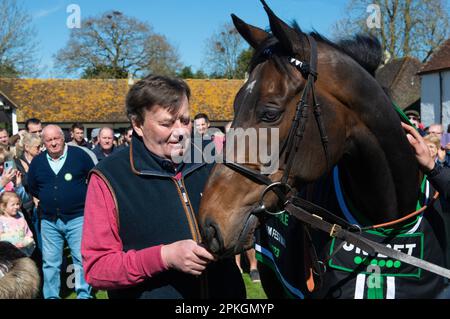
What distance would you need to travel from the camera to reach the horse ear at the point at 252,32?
2157 mm

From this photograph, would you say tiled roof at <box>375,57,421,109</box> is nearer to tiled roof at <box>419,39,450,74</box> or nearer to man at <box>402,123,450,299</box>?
tiled roof at <box>419,39,450,74</box>

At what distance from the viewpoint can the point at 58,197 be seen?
5172mm

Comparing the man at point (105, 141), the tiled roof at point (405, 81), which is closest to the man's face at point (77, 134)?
the man at point (105, 141)

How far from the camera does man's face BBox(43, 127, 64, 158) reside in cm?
516

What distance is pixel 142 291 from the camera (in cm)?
194

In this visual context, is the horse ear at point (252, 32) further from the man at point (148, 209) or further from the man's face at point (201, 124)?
the man's face at point (201, 124)

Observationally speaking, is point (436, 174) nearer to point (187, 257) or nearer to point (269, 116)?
point (269, 116)

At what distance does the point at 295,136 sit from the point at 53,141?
404 centimetres

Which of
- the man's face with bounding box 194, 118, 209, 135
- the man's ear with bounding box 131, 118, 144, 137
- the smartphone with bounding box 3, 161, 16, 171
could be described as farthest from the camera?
the man's face with bounding box 194, 118, 209, 135

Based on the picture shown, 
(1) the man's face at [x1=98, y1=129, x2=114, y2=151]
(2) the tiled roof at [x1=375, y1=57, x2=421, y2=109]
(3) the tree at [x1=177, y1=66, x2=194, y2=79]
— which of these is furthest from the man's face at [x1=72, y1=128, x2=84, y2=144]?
(3) the tree at [x1=177, y1=66, x2=194, y2=79]

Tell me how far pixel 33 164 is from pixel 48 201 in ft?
1.82

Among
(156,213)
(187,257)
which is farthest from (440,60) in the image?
(187,257)

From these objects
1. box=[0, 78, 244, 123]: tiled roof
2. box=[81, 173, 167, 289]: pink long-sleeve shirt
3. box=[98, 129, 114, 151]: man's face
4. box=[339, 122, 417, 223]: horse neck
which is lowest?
box=[81, 173, 167, 289]: pink long-sleeve shirt
